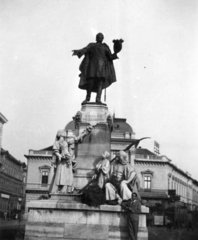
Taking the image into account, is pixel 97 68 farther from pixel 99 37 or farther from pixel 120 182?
pixel 120 182

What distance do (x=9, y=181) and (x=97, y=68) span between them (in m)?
65.6

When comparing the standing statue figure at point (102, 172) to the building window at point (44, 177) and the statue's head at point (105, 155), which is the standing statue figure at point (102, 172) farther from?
the building window at point (44, 177)

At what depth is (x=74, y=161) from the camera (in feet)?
36.7

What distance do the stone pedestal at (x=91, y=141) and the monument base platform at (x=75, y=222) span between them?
138 cm

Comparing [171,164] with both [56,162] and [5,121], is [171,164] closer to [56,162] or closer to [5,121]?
[5,121]

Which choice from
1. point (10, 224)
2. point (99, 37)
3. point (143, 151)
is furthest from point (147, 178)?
point (99, 37)

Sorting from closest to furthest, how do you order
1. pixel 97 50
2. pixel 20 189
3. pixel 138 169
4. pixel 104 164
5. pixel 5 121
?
pixel 104 164 < pixel 97 50 < pixel 5 121 < pixel 138 169 < pixel 20 189

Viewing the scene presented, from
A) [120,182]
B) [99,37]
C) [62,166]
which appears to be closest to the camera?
[120,182]

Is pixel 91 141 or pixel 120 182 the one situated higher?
pixel 91 141

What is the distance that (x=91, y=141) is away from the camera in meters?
11.6

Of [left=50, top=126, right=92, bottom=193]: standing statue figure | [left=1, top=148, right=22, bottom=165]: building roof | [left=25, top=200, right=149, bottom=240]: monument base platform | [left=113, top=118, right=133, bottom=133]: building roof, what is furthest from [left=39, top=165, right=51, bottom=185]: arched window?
[left=25, top=200, right=149, bottom=240]: monument base platform

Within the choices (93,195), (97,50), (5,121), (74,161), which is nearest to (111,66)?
(97,50)

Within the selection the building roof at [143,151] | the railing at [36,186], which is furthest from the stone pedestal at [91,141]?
the building roof at [143,151]

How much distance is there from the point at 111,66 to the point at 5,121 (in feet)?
156
